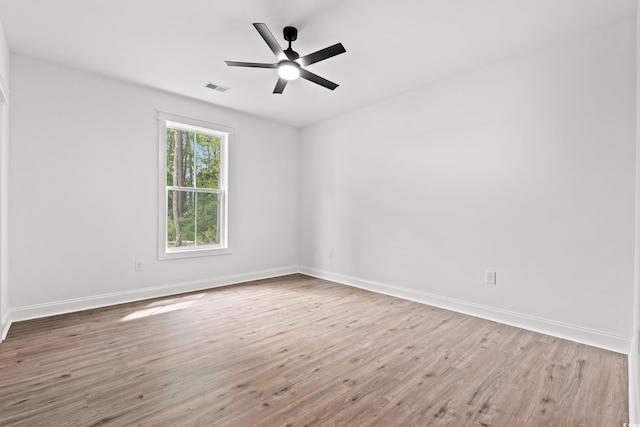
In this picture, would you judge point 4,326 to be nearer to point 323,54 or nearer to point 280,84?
point 280,84

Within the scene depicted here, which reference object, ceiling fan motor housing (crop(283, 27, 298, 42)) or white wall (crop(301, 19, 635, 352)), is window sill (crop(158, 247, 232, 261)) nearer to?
white wall (crop(301, 19, 635, 352))

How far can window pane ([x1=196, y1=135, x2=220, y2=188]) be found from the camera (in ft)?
14.8

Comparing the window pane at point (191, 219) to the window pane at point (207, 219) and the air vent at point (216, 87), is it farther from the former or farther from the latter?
the air vent at point (216, 87)

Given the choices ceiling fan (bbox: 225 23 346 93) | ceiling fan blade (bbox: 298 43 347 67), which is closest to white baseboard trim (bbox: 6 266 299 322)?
ceiling fan (bbox: 225 23 346 93)

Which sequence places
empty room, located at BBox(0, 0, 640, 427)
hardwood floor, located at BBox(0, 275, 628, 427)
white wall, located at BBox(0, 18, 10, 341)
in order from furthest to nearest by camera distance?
white wall, located at BBox(0, 18, 10, 341) → empty room, located at BBox(0, 0, 640, 427) → hardwood floor, located at BBox(0, 275, 628, 427)

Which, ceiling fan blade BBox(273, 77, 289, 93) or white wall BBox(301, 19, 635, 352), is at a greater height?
ceiling fan blade BBox(273, 77, 289, 93)

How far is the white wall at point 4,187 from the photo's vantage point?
2.65 metres

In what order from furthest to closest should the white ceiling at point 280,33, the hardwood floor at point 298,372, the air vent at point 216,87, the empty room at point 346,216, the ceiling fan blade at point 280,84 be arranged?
the air vent at point 216,87 < the ceiling fan blade at point 280,84 < the white ceiling at point 280,33 < the empty room at point 346,216 < the hardwood floor at point 298,372

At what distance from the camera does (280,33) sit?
2742 millimetres

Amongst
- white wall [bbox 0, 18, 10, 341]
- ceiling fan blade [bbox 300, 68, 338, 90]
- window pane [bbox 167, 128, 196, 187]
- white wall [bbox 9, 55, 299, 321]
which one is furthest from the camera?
window pane [bbox 167, 128, 196, 187]

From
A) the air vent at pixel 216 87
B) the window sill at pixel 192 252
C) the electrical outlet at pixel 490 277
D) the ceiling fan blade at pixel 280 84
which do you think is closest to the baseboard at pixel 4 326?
the window sill at pixel 192 252

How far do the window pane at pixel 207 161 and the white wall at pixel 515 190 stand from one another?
208cm

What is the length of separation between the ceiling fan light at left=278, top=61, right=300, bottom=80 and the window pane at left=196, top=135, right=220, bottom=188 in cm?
217

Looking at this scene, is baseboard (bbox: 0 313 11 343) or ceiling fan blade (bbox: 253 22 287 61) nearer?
ceiling fan blade (bbox: 253 22 287 61)
